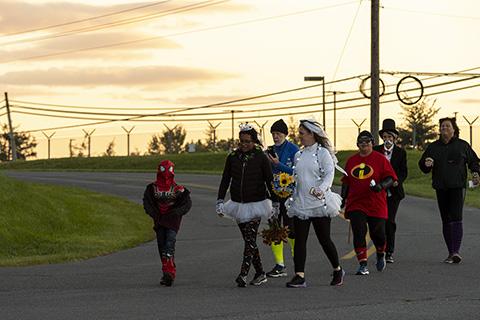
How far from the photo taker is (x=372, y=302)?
1066 centimetres

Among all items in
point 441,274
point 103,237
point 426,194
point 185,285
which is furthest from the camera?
point 426,194

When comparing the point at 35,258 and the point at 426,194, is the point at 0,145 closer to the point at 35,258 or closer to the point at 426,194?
the point at 426,194

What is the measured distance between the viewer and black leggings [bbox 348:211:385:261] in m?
13.3

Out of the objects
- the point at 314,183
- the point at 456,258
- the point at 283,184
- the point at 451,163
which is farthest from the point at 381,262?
the point at 451,163

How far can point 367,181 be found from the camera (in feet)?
44.1

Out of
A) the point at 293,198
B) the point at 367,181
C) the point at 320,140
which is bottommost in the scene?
the point at 293,198

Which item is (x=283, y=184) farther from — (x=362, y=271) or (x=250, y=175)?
(x=362, y=271)

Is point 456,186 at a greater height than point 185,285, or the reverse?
point 456,186

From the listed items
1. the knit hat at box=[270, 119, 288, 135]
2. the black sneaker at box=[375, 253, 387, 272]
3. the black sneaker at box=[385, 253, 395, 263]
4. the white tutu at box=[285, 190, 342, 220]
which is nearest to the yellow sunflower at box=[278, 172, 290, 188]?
the white tutu at box=[285, 190, 342, 220]

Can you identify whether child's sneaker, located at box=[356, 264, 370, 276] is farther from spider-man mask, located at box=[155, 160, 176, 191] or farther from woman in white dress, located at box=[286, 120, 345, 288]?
spider-man mask, located at box=[155, 160, 176, 191]

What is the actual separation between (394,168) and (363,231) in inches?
78.7

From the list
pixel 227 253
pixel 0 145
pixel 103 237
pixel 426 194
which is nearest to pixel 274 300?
pixel 227 253

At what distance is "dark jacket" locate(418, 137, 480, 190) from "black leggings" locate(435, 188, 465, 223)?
108 mm

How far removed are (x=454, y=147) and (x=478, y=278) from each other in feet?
9.17
